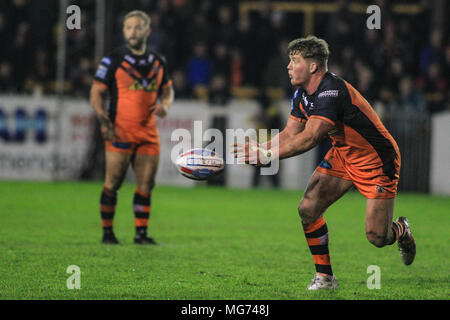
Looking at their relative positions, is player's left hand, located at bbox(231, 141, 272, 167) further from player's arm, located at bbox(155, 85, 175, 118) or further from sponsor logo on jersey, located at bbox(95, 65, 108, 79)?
sponsor logo on jersey, located at bbox(95, 65, 108, 79)

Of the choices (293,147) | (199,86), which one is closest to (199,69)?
(199,86)

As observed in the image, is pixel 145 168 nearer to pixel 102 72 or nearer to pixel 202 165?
pixel 102 72

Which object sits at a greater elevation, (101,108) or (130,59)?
(130,59)

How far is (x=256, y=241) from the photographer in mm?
9547

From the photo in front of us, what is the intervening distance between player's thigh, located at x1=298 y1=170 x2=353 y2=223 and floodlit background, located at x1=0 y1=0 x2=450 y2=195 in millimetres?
11235

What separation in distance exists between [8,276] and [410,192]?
13.2 meters

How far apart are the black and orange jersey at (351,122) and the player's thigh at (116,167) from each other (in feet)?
9.60

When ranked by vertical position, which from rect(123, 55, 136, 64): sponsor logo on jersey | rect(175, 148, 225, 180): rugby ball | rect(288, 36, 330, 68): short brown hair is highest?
rect(288, 36, 330, 68): short brown hair

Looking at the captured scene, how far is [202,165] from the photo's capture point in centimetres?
658

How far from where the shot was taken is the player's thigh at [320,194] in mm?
6438

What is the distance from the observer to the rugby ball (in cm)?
657

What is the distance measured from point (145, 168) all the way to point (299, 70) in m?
3.25

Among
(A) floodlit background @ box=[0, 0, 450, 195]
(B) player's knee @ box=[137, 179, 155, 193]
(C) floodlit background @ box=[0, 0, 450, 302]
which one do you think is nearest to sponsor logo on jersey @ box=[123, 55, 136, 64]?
(B) player's knee @ box=[137, 179, 155, 193]

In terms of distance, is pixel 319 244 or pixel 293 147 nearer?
pixel 293 147
